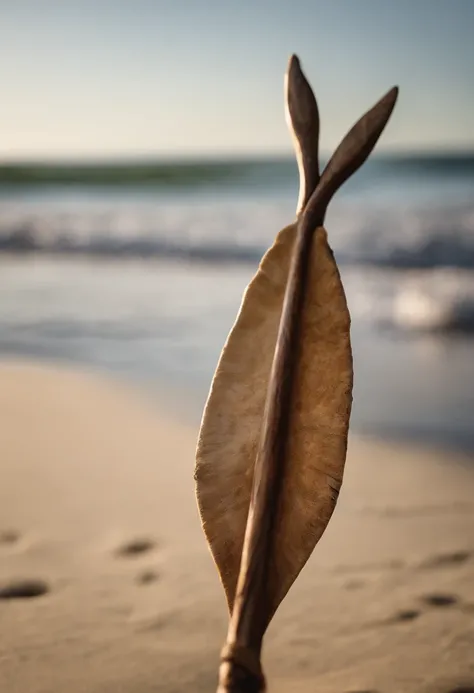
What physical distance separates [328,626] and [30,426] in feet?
3.77

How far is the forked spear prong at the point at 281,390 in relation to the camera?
26.9 inches

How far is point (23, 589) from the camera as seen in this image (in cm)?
126

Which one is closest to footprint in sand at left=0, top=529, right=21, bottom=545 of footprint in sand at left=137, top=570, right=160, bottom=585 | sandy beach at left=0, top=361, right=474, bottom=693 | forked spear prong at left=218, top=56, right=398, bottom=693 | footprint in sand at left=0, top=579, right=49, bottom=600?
sandy beach at left=0, top=361, right=474, bottom=693

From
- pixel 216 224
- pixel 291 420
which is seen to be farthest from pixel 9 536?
pixel 216 224

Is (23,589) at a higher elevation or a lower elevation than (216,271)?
A: lower

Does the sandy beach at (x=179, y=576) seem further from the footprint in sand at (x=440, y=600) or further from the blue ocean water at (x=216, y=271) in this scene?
the blue ocean water at (x=216, y=271)

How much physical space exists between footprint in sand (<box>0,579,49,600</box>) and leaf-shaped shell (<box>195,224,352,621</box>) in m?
0.58

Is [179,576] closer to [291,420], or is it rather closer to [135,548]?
[135,548]

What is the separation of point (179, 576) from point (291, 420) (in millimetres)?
645

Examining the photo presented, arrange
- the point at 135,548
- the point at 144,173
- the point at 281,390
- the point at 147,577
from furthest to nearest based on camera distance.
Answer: the point at 144,173
the point at 135,548
the point at 147,577
the point at 281,390

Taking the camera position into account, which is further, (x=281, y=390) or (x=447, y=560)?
(x=447, y=560)

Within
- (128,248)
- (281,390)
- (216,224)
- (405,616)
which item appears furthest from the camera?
(216,224)

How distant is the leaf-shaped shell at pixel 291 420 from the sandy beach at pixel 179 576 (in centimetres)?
35

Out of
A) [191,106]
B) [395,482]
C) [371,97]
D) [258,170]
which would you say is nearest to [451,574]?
[395,482]
